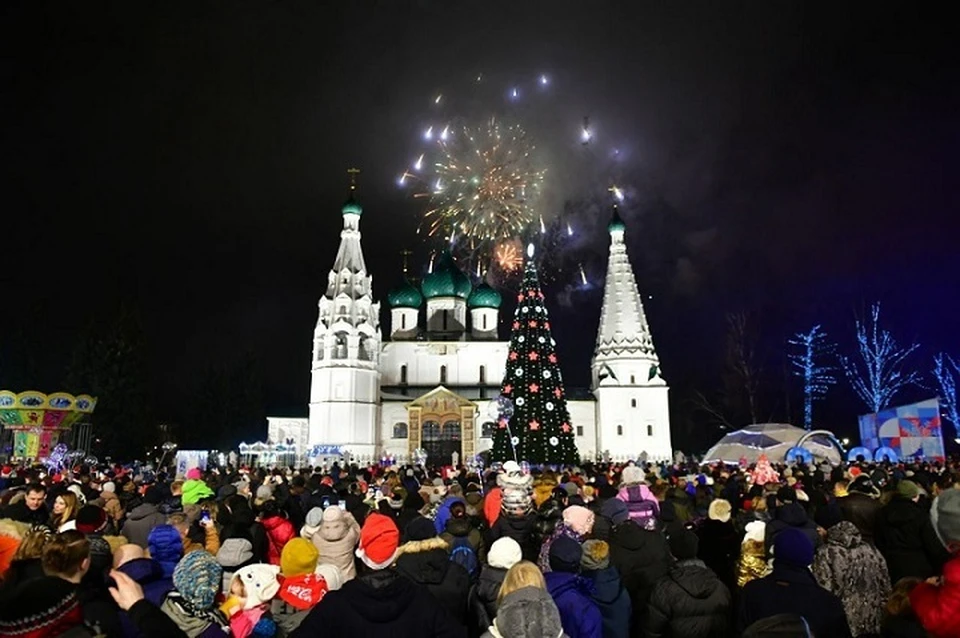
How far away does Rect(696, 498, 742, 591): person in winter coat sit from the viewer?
297 inches

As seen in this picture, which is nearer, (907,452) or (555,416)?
(907,452)

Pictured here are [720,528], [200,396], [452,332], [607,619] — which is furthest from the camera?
[200,396]

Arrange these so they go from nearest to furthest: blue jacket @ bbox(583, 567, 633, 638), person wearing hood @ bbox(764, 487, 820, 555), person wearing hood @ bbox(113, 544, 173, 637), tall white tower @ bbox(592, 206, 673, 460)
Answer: person wearing hood @ bbox(113, 544, 173, 637) < blue jacket @ bbox(583, 567, 633, 638) < person wearing hood @ bbox(764, 487, 820, 555) < tall white tower @ bbox(592, 206, 673, 460)

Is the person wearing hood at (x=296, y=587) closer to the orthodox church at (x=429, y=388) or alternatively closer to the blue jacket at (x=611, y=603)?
the blue jacket at (x=611, y=603)

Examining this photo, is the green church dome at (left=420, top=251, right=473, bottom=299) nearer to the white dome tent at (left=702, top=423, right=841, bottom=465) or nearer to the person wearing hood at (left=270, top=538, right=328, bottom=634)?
the white dome tent at (left=702, top=423, right=841, bottom=465)

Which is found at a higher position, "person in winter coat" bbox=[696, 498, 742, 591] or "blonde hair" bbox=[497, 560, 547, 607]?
"blonde hair" bbox=[497, 560, 547, 607]

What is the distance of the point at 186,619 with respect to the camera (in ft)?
13.6

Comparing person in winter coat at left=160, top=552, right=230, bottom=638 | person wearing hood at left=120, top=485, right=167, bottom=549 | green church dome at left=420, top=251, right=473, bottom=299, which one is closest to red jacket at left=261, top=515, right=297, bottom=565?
person wearing hood at left=120, top=485, right=167, bottom=549

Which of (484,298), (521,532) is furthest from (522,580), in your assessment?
(484,298)

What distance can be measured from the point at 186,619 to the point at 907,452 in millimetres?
35221

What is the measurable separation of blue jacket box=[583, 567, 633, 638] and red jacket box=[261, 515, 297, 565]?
3.81 meters

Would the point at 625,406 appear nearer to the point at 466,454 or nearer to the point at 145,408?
the point at 466,454

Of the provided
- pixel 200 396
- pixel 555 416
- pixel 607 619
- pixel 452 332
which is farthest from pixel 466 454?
pixel 607 619

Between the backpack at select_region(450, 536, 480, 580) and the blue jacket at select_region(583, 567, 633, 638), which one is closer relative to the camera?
the blue jacket at select_region(583, 567, 633, 638)
